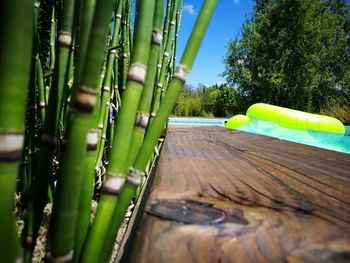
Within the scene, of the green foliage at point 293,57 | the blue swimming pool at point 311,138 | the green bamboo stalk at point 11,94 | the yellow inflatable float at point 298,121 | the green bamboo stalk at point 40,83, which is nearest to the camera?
the green bamboo stalk at point 11,94

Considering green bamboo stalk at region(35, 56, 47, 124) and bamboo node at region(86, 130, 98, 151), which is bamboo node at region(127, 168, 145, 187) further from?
green bamboo stalk at region(35, 56, 47, 124)

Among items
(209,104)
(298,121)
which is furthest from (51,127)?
(209,104)

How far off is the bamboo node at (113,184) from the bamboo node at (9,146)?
0.10 metres

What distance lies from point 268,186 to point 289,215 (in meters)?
0.12

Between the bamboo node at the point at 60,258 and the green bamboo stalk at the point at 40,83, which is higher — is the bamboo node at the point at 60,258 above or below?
below

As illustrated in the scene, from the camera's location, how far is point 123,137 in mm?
278

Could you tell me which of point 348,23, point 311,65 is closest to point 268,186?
point 311,65

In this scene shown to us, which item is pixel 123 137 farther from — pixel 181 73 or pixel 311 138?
pixel 311 138

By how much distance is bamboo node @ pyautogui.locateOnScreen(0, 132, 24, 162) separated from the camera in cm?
19

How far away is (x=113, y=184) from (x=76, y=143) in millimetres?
65

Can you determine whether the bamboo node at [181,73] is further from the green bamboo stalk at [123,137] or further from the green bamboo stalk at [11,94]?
the green bamboo stalk at [11,94]

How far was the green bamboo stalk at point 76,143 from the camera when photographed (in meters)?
0.21

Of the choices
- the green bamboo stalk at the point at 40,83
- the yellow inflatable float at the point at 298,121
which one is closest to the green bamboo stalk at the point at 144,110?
the green bamboo stalk at the point at 40,83

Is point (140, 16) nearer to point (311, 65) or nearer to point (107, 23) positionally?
point (107, 23)
